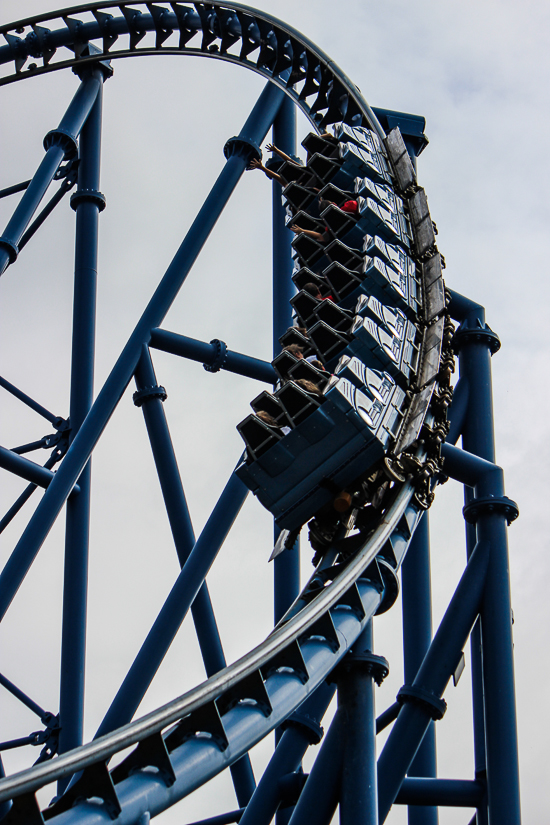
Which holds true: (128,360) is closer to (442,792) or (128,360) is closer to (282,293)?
(282,293)

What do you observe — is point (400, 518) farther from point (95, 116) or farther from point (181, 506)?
point (95, 116)

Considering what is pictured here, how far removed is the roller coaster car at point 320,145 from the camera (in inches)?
269

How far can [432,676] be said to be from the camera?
4492mm

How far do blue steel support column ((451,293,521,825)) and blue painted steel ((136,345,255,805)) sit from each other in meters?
1.50

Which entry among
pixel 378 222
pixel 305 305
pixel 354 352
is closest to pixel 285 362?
pixel 354 352

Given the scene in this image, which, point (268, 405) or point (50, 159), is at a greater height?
point (50, 159)

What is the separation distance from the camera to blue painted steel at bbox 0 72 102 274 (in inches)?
265

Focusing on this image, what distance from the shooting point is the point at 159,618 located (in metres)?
5.30

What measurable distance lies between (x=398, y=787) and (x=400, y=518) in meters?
1.07

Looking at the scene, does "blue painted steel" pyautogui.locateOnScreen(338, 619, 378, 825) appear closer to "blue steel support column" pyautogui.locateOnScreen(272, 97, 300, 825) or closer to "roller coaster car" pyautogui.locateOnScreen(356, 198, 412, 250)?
"blue steel support column" pyautogui.locateOnScreen(272, 97, 300, 825)

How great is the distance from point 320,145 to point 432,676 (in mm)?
3712

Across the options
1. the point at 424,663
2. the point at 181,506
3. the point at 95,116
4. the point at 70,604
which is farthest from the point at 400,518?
the point at 95,116

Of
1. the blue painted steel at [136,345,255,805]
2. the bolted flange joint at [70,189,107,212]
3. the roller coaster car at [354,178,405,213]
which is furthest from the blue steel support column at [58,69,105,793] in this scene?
the roller coaster car at [354,178,405,213]

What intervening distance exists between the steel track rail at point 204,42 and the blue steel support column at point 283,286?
0.21 m
